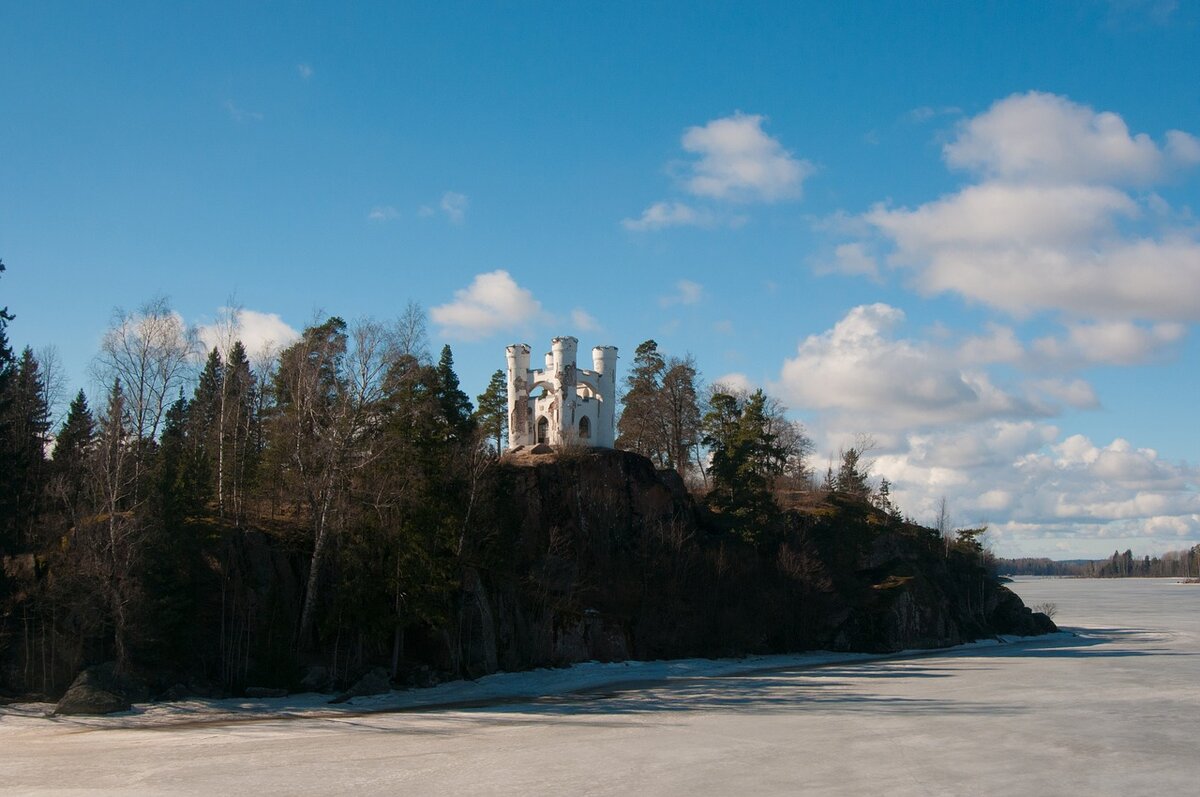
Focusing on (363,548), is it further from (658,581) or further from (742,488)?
(742,488)

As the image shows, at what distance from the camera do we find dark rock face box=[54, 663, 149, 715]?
29.4 meters

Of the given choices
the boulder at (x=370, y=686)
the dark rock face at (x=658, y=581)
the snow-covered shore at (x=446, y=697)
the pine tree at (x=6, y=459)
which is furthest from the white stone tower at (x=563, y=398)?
the pine tree at (x=6, y=459)

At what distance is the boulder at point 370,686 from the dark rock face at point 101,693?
20.6 ft

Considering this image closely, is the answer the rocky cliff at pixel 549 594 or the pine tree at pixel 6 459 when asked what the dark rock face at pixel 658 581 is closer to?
the rocky cliff at pixel 549 594

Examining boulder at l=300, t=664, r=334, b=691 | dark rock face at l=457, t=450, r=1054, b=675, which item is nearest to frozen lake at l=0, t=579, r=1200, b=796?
boulder at l=300, t=664, r=334, b=691

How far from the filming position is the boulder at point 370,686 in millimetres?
33688

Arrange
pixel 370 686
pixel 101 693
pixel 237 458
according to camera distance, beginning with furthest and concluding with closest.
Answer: pixel 237 458
pixel 370 686
pixel 101 693

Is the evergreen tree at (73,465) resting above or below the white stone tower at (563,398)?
below

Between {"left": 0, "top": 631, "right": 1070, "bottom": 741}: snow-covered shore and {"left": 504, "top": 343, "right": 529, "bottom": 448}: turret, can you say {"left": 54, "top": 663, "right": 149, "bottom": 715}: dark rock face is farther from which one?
{"left": 504, "top": 343, "right": 529, "bottom": 448}: turret

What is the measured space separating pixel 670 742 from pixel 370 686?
13552 mm

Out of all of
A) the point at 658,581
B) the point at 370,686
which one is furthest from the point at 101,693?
the point at 658,581

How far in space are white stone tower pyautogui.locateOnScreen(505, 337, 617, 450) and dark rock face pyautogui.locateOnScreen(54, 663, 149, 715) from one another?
30.4 meters

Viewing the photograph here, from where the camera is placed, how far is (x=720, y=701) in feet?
114

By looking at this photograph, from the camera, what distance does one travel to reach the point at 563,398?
2339 inches
